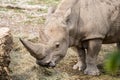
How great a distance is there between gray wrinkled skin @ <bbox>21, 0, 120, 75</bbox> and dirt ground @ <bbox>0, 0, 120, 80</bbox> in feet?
0.87

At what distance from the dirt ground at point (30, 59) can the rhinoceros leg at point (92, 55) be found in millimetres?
93

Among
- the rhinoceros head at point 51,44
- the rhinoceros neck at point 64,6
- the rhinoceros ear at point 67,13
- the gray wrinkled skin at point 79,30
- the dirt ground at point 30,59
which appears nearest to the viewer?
the rhinoceros head at point 51,44

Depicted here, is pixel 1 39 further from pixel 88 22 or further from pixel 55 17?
pixel 88 22

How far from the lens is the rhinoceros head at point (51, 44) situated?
14.0 feet

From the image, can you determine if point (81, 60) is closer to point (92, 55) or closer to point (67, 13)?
point (92, 55)

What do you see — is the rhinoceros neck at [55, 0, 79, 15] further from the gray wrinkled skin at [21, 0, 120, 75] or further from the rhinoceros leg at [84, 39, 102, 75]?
the rhinoceros leg at [84, 39, 102, 75]

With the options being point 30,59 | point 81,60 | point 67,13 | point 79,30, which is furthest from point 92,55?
point 30,59

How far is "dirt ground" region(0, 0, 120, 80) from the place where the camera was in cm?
495

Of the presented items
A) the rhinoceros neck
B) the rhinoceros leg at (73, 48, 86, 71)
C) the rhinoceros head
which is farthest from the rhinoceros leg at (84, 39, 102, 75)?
the rhinoceros neck

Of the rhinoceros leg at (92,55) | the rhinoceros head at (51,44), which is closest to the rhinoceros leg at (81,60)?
the rhinoceros leg at (92,55)

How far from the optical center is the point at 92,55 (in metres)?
4.92

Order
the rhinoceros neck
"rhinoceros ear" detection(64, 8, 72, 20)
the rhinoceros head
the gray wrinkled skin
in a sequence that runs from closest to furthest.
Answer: the rhinoceros head → the gray wrinkled skin → "rhinoceros ear" detection(64, 8, 72, 20) → the rhinoceros neck

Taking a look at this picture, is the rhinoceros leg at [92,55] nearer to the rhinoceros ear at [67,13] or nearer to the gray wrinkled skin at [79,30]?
the gray wrinkled skin at [79,30]

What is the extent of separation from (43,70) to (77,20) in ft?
3.08
